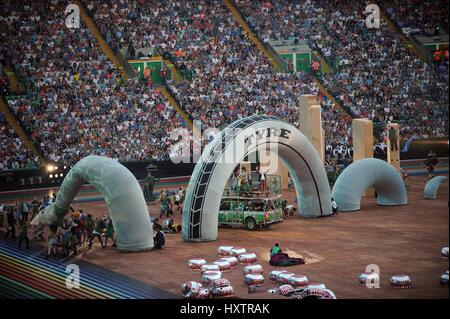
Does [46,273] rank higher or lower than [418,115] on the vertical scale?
lower

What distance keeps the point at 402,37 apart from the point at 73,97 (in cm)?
2349

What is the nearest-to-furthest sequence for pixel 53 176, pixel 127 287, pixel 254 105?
pixel 127 287, pixel 53 176, pixel 254 105

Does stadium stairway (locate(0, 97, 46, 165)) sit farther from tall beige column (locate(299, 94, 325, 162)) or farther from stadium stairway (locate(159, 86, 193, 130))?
tall beige column (locate(299, 94, 325, 162))

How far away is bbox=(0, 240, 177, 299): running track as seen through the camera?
2742 centimetres

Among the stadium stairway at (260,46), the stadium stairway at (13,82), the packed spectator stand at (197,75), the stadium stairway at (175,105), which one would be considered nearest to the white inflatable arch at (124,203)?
the packed spectator stand at (197,75)

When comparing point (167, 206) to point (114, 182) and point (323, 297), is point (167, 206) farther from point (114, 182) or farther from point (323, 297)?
point (323, 297)

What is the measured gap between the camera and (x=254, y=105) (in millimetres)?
57906

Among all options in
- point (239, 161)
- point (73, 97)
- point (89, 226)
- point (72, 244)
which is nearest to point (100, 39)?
point (73, 97)

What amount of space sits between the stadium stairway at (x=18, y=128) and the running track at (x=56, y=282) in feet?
54.8

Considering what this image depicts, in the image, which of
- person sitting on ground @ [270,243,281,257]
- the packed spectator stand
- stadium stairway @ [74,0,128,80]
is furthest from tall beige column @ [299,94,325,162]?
person sitting on ground @ [270,243,281,257]

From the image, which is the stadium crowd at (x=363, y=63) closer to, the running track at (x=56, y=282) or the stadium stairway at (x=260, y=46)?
the stadium stairway at (x=260, y=46)

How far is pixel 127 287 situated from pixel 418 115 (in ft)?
114

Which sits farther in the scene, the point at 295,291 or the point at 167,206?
the point at 167,206
